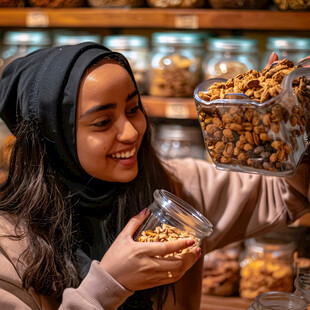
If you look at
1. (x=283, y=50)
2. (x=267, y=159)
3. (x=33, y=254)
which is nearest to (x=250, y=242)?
(x=283, y=50)

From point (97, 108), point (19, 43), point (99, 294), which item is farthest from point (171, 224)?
point (19, 43)

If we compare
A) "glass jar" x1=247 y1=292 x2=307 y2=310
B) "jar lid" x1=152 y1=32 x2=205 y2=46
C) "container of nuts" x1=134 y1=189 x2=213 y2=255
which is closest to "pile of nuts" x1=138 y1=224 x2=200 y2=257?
"container of nuts" x1=134 y1=189 x2=213 y2=255

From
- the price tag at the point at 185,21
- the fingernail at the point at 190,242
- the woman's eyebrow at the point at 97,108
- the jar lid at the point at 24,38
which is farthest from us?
the jar lid at the point at 24,38

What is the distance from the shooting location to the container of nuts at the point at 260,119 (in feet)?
2.56

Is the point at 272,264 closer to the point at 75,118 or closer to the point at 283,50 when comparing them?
the point at 283,50

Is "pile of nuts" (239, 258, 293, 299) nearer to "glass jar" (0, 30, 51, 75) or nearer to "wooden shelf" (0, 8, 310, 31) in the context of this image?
"wooden shelf" (0, 8, 310, 31)

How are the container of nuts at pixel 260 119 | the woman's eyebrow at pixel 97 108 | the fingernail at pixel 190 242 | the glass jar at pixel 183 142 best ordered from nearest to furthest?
1. the container of nuts at pixel 260 119
2. the fingernail at pixel 190 242
3. the woman's eyebrow at pixel 97 108
4. the glass jar at pixel 183 142

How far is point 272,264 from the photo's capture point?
1738mm

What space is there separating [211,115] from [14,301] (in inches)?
20.1

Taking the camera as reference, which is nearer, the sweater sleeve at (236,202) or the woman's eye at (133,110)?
the woman's eye at (133,110)

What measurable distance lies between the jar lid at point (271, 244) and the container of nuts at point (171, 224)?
887 millimetres

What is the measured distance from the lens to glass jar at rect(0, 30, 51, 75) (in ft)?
6.73

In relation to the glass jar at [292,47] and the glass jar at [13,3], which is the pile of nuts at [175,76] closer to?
the glass jar at [292,47]

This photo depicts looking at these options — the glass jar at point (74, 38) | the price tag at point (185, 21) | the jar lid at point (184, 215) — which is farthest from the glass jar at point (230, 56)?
the jar lid at point (184, 215)
